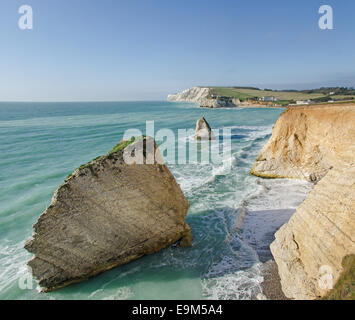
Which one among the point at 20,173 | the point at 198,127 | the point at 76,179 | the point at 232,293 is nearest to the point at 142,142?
the point at 76,179

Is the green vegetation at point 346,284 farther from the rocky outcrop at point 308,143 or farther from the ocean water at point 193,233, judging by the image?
the rocky outcrop at point 308,143

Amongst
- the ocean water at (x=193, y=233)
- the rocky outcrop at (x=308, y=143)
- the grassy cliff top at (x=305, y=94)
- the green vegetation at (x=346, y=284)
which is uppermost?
the grassy cliff top at (x=305, y=94)

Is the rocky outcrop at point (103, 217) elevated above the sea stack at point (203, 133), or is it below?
below

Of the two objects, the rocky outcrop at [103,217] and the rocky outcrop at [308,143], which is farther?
the rocky outcrop at [308,143]

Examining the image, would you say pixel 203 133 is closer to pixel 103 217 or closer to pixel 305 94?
pixel 103 217

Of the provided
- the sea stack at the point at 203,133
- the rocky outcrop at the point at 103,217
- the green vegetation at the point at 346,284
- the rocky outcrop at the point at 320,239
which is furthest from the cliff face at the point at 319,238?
the sea stack at the point at 203,133

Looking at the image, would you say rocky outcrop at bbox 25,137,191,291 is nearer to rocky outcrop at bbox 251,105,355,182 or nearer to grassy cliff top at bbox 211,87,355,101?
rocky outcrop at bbox 251,105,355,182
